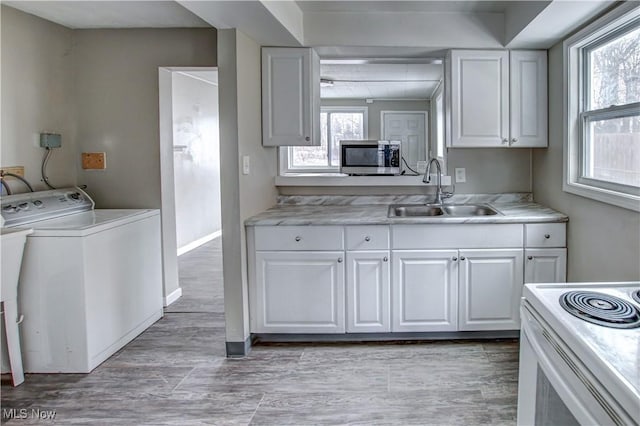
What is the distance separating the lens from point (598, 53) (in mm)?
2705

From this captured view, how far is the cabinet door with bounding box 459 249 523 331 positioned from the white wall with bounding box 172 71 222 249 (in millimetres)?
3774

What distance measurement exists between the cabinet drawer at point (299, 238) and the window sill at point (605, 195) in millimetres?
1431

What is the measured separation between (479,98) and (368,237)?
125 cm

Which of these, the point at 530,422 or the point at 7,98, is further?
the point at 7,98

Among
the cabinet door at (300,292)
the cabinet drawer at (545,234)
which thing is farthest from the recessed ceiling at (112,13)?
the cabinet drawer at (545,234)

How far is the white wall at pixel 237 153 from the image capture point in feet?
9.20

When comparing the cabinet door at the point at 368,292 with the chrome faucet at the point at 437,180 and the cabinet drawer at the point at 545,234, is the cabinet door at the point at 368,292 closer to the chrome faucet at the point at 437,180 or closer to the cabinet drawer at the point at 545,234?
the chrome faucet at the point at 437,180

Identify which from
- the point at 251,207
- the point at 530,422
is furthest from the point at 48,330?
the point at 530,422

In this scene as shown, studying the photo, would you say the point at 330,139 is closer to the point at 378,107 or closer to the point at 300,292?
the point at 378,107

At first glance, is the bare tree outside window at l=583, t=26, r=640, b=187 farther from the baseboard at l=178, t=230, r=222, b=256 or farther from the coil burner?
the baseboard at l=178, t=230, r=222, b=256

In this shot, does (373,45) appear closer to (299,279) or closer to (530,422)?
(299,279)

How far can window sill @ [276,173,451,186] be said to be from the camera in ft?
11.7

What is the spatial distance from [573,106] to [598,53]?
326mm

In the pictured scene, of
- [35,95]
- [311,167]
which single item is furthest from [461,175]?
[35,95]
